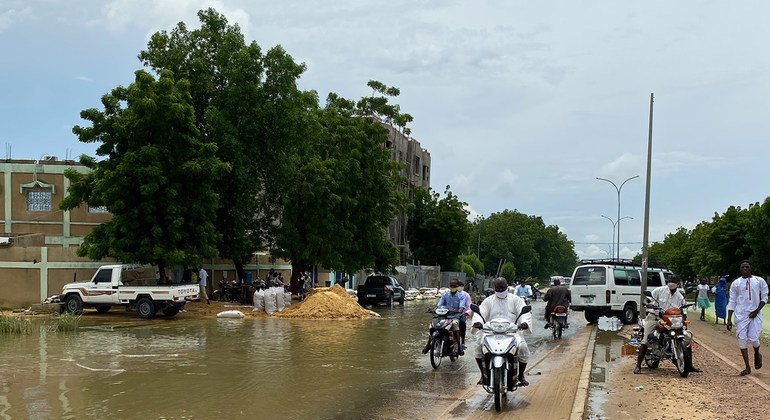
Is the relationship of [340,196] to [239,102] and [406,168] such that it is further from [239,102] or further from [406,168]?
[406,168]

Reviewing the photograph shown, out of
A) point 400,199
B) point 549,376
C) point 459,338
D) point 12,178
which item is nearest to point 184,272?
point 12,178

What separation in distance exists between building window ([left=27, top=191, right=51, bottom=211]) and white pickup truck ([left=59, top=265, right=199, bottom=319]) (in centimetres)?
1082

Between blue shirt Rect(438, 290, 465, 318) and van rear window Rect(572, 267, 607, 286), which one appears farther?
van rear window Rect(572, 267, 607, 286)

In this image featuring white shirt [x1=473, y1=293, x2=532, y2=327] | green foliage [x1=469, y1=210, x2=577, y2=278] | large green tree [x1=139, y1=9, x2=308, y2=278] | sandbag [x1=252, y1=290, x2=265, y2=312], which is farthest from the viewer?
green foliage [x1=469, y1=210, x2=577, y2=278]

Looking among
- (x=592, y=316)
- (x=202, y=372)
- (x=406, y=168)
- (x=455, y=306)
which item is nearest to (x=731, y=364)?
(x=455, y=306)

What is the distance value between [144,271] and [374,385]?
1983 cm

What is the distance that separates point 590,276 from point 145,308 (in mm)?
16241

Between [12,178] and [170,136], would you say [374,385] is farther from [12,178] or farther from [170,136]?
[12,178]

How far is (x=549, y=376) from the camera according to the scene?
13.4m

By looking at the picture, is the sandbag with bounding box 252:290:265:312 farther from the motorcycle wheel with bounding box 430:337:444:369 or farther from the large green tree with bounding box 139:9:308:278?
the motorcycle wheel with bounding box 430:337:444:369

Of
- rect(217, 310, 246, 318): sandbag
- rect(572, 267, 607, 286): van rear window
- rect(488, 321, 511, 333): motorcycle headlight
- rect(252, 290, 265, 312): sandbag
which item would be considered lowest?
rect(217, 310, 246, 318): sandbag

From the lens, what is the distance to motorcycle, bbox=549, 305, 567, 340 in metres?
21.4

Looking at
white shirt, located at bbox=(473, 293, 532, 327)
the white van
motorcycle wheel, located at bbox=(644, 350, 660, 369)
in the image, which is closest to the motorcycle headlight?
white shirt, located at bbox=(473, 293, 532, 327)

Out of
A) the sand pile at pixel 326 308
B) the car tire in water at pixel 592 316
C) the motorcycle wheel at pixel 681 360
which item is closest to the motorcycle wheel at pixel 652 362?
the motorcycle wheel at pixel 681 360
